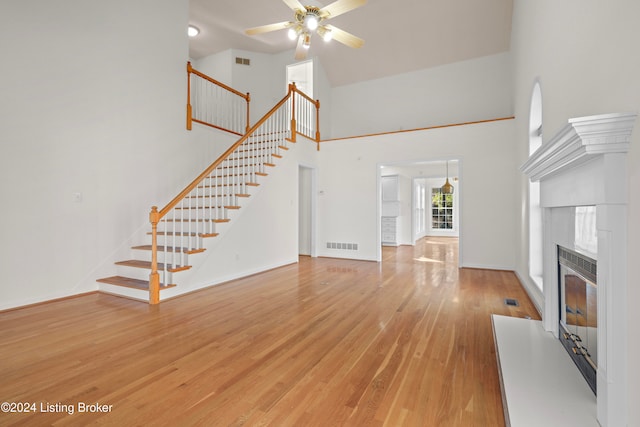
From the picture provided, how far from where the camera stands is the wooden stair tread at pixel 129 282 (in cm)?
379

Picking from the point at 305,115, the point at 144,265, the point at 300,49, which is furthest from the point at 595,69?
the point at 305,115

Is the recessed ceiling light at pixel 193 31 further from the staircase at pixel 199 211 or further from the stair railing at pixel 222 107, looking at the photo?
the staircase at pixel 199 211

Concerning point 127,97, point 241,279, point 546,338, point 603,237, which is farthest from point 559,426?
point 127,97

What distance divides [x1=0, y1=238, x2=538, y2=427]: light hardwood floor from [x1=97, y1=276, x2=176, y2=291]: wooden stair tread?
0.22 m

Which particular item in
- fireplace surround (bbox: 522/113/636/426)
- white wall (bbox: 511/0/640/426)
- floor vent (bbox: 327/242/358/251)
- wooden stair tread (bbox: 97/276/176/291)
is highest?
white wall (bbox: 511/0/640/426)

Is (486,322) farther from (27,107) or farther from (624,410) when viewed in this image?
(27,107)

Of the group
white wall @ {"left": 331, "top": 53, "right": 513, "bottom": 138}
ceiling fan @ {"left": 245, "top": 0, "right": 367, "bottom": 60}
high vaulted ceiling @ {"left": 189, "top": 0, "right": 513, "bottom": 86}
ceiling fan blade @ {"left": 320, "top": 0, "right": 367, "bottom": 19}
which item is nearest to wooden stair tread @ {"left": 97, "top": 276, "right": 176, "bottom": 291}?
ceiling fan @ {"left": 245, "top": 0, "right": 367, "bottom": 60}

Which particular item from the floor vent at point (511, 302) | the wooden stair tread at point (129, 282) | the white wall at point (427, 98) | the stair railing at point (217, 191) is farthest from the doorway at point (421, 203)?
the wooden stair tread at point (129, 282)

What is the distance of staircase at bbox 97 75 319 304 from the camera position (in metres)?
3.86

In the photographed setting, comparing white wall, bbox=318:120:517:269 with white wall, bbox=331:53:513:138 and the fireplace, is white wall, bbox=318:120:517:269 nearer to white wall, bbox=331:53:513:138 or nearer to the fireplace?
white wall, bbox=331:53:513:138

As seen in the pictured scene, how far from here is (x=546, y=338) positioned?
8.10ft

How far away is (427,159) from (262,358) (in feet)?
17.0

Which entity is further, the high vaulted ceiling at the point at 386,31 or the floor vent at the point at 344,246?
the floor vent at the point at 344,246

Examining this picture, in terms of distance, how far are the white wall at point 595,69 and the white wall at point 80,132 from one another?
5123mm
